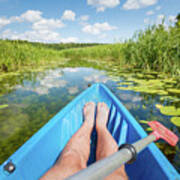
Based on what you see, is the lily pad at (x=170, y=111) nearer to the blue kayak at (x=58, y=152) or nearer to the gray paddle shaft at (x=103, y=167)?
the blue kayak at (x=58, y=152)

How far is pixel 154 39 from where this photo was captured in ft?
8.91

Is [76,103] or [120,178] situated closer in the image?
[120,178]

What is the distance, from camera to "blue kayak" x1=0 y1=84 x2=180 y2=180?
471 mm

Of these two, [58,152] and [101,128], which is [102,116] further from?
[58,152]

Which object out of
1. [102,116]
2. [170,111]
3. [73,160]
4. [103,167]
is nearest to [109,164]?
[103,167]

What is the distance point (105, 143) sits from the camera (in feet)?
2.45

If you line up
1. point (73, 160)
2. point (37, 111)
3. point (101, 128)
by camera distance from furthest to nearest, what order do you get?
point (37, 111)
point (101, 128)
point (73, 160)

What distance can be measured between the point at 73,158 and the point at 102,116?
0.56 metres

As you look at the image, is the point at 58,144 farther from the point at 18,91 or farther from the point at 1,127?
the point at 18,91

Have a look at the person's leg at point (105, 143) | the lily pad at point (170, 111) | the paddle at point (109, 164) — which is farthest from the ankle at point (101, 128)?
the lily pad at point (170, 111)

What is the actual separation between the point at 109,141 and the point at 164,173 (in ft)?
1.16

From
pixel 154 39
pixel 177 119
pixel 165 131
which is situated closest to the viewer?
pixel 165 131

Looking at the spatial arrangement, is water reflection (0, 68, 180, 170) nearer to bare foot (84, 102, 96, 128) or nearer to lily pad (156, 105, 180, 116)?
lily pad (156, 105, 180, 116)

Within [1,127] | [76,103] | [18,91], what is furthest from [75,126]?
[18,91]
